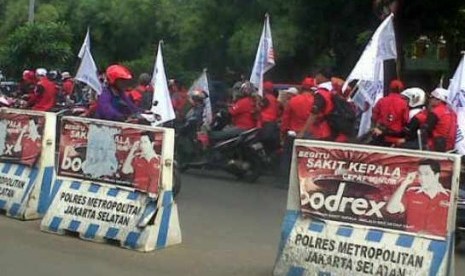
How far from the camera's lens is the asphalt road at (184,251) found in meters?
7.87

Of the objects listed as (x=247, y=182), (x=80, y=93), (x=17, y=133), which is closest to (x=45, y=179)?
(x=17, y=133)

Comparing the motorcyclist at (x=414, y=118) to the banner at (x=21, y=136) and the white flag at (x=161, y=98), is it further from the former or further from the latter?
the banner at (x=21, y=136)

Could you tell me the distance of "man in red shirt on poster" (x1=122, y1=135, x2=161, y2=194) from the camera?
8.67 m

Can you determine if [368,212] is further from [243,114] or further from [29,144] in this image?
[243,114]

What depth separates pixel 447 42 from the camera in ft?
80.3

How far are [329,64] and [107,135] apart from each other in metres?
15.7

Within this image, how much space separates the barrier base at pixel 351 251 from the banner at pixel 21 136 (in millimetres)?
3864

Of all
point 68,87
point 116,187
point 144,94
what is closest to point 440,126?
point 116,187

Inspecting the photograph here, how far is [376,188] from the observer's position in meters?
7.09

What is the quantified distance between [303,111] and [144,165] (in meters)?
5.80

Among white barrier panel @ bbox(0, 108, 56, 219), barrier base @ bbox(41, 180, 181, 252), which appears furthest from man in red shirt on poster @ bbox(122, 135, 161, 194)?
white barrier panel @ bbox(0, 108, 56, 219)

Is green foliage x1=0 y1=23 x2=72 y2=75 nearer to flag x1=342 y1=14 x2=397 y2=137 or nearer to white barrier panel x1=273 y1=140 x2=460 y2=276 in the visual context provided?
flag x1=342 y1=14 x2=397 y2=137

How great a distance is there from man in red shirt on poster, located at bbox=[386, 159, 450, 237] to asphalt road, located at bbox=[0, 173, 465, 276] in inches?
60.6

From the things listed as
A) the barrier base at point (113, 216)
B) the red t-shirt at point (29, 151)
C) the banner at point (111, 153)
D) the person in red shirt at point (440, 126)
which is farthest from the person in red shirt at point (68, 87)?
the barrier base at point (113, 216)
